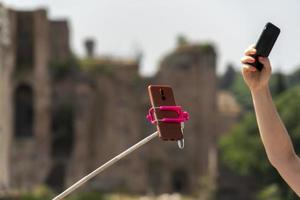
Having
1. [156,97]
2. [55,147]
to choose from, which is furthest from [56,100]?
[156,97]

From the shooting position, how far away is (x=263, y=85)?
6406mm

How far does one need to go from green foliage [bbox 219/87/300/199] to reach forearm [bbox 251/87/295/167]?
47268 millimetres

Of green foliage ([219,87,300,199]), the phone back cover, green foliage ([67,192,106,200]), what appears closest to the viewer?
the phone back cover

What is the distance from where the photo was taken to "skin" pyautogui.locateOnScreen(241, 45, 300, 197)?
6402mm

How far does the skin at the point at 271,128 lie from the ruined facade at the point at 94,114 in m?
54.1

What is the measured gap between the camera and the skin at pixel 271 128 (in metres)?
6.40

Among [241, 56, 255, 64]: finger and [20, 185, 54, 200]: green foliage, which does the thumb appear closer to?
[241, 56, 255, 64]: finger

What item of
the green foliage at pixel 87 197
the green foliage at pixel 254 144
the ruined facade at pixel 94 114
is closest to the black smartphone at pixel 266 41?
the green foliage at pixel 87 197

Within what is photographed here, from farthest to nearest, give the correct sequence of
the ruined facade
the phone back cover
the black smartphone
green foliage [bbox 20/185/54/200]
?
1. the ruined facade
2. green foliage [bbox 20/185/54/200]
3. the phone back cover
4. the black smartphone

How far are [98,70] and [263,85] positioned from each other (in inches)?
2331

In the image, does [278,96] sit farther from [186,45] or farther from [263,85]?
[263,85]

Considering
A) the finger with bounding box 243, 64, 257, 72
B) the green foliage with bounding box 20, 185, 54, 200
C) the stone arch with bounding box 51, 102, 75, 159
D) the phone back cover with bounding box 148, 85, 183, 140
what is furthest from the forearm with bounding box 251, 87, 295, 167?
the stone arch with bounding box 51, 102, 75, 159

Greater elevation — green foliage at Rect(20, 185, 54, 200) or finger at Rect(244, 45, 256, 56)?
finger at Rect(244, 45, 256, 56)

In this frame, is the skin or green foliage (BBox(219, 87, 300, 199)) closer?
the skin
